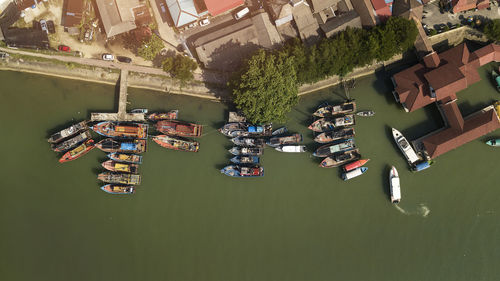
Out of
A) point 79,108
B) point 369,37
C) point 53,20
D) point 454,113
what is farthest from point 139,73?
point 454,113

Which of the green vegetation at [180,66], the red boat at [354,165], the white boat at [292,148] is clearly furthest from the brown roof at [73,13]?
the red boat at [354,165]

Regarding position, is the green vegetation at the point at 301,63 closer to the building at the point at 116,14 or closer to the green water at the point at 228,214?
the green water at the point at 228,214

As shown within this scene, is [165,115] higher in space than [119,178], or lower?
higher

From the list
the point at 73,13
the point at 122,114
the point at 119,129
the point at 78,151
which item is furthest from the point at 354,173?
the point at 73,13

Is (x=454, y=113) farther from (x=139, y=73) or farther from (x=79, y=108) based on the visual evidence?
(x=79, y=108)

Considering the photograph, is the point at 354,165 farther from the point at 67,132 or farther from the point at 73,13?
the point at 73,13

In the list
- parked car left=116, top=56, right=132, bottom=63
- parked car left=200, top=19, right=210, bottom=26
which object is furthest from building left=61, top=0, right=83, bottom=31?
parked car left=200, top=19, right=210, bottom=26
